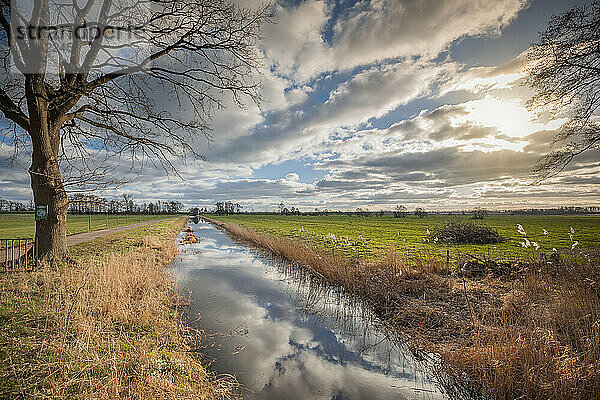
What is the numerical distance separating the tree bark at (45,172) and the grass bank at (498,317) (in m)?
10.3

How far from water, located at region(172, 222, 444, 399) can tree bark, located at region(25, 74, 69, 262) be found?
4702 mm

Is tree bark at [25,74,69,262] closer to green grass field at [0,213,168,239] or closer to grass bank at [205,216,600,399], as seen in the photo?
grass bank at [205,216,600,399]

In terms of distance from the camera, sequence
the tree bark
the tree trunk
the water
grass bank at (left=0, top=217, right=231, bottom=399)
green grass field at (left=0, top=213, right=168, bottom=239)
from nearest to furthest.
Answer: grass bank at (left=0, top=217, right=231, bottom=399)
the water
the tree bark
the tree trunk
green grass field at (left=0, top=213, right=168, bottom=239)

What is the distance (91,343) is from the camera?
15.3 feet

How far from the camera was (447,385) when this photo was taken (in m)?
4.94

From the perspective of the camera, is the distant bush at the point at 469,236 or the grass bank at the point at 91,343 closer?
the grass bank at the point at 91,343

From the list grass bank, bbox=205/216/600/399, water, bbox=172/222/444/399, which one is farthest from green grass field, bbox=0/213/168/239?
grass bank, bbox=205/216/600/399

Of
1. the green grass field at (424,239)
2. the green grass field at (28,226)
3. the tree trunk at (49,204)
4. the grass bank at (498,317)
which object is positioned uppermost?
the tree trunk at (49,204)

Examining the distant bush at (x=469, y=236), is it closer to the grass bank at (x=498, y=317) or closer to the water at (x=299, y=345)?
the grass bank at (x=498, y=317)

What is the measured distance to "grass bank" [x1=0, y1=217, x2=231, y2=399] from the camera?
3.62 metres

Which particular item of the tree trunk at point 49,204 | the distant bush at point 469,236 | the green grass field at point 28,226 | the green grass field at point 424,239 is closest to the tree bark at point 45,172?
the tree trunk at point 49,204

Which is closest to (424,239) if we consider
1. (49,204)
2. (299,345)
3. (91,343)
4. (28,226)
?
(299,345)

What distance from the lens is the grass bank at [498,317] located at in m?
4.31

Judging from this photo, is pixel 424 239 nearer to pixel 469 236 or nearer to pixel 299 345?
pixel 469 236
